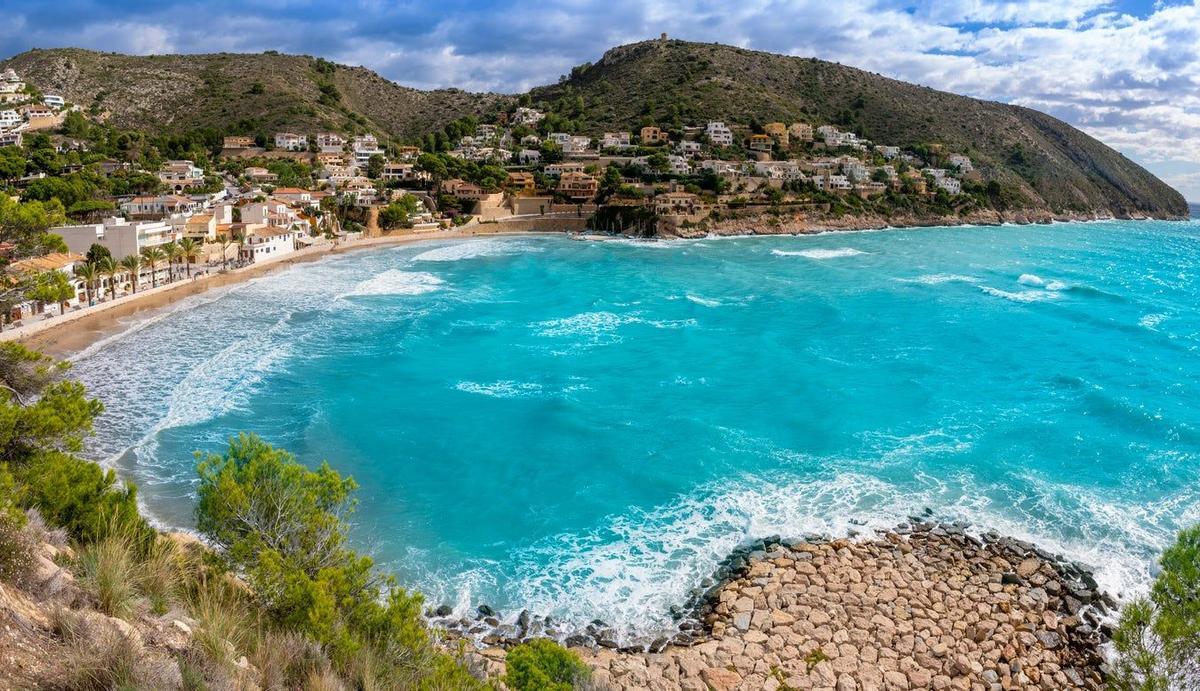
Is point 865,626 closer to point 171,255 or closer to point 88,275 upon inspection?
point 88,275

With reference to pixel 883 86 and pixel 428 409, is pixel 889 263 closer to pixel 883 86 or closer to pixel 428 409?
pixel 428 409

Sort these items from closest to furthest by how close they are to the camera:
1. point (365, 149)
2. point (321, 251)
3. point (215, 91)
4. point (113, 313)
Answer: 1. point (113, 313)
2. point (321, 251)
3. point (365, 149)
4. point (215, 91)

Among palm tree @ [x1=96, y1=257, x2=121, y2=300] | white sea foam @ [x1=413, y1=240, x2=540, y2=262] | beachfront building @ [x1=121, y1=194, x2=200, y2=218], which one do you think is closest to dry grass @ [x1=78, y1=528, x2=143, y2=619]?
palm tree @ [x1=96, y1=257, x2=121, y2=300]

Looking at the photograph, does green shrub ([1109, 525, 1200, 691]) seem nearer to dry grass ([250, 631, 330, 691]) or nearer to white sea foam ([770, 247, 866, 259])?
dry grass ([250, 631, 330, 691])

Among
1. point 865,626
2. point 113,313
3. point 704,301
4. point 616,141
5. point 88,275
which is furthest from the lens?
point 616,141

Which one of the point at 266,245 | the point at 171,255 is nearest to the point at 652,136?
the point at 266,245

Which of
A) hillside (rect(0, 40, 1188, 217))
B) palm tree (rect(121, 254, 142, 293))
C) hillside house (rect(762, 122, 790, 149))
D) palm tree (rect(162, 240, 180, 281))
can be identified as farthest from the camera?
hillside house (rect(762, 122, 790, 149))

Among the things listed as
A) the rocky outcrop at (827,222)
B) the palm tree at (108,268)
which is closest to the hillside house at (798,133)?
the rocky outcrop at (827,222)
